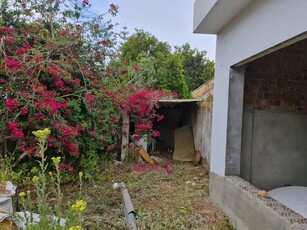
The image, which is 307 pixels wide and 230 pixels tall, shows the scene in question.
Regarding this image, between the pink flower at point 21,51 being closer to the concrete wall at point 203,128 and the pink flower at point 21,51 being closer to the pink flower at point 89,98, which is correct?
the pink flower at point 89,98

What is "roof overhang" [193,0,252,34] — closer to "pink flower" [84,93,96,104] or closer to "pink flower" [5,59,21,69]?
"pink flower" [84,93,96,104]

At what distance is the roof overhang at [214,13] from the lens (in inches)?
165

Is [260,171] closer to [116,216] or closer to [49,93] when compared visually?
[116,216]

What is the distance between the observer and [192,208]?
5.16m

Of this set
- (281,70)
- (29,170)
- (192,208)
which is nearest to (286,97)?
(281,70)

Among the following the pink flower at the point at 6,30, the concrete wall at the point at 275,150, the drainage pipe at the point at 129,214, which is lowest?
the drainage pipe at the point at 129,214

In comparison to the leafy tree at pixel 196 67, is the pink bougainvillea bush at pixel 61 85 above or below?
below

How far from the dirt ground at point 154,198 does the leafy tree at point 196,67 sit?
1288 cm

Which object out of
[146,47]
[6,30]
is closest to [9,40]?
[6,30]

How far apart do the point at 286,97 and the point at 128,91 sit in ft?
13.3

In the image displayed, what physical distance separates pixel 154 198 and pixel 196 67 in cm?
1687

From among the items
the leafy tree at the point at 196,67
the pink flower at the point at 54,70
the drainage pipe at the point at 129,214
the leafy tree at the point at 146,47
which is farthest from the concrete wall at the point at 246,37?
the leafy tree at the point at 196,67

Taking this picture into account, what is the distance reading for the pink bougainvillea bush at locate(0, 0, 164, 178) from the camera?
5547 millimetres

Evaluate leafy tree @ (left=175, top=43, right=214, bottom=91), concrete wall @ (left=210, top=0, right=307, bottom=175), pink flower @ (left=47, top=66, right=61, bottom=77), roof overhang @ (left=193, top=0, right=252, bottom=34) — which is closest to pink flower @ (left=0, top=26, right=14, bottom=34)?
pink flower @ (left=47, top=66, right=61, bottom=77)
